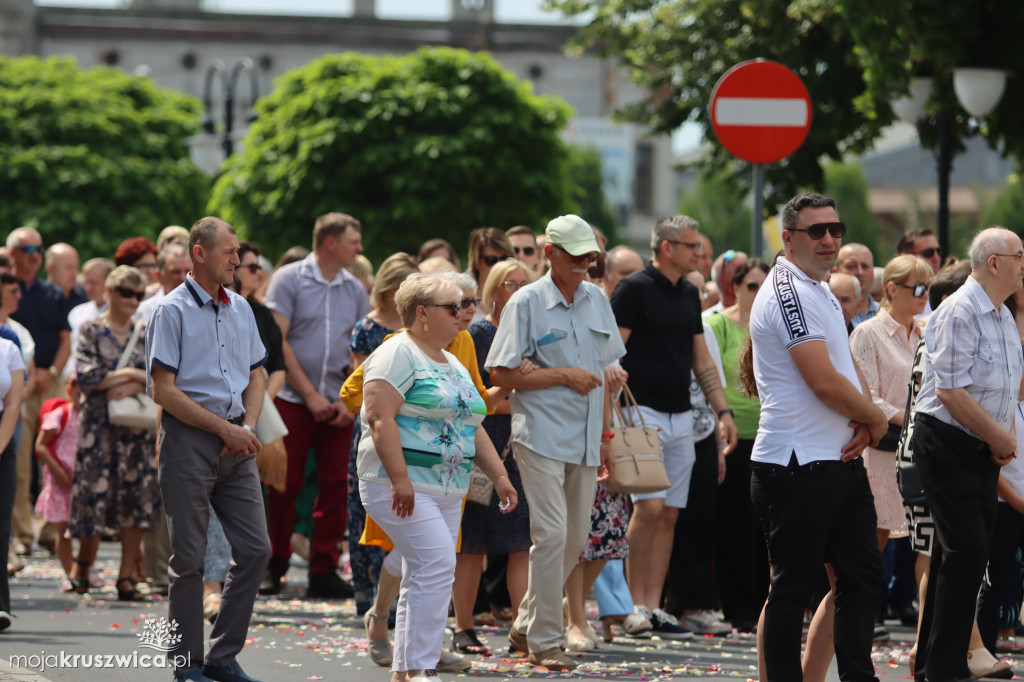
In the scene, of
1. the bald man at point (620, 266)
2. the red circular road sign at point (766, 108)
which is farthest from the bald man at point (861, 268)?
the bald man at point (620, 266)

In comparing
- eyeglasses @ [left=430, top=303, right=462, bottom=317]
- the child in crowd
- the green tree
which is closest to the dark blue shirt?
the child in crowd

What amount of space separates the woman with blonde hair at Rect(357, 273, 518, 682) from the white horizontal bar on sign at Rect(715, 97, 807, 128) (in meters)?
3.66

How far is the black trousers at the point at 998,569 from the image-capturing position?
24.4 ft

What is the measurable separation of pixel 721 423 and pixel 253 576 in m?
3.31

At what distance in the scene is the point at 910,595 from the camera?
9.46m

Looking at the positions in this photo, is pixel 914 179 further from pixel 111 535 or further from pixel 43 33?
pixel 111 535

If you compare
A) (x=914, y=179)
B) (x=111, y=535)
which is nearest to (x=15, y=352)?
(x=111, y=535)

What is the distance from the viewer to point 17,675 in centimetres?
668

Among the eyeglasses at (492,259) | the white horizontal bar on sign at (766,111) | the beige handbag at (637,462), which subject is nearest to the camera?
the beige handbag at (637,462)

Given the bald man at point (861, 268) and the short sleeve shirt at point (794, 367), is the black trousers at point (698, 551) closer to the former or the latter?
the bald man at point (861, 268)

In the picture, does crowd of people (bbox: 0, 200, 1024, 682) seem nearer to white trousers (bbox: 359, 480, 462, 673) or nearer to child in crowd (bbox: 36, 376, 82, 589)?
white trousers (bbox: 359, 480, 462, 673)

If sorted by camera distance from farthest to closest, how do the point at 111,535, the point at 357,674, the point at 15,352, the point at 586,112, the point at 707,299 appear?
1. the point at 586,112
2. the point at 707,299
3. the point at 111,535
4. the point at 15,352
5. the point at 357,674

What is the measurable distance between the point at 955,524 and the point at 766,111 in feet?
12.6

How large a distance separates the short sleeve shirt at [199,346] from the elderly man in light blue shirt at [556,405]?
1.44 m
